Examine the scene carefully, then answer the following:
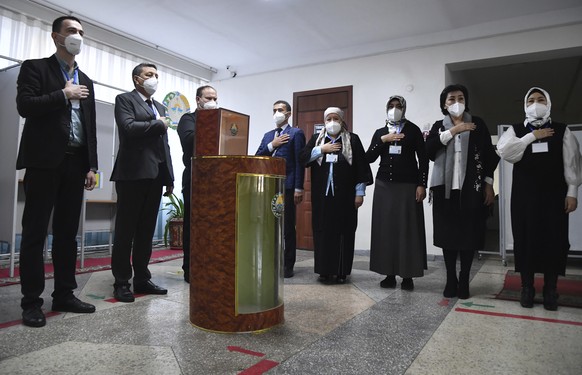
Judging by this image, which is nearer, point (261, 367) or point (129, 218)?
point (261, 367)

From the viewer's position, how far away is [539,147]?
7.86ft

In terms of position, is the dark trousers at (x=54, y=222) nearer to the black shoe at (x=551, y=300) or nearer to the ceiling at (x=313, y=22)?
the black shoe at (x=551, y=300)

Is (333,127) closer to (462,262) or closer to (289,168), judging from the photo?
(289,168)

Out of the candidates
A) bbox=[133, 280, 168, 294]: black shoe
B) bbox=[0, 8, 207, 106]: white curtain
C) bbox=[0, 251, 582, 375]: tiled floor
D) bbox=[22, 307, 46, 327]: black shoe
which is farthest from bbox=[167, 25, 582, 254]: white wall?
bbox=[22, 307, 46, 327]: black shoe

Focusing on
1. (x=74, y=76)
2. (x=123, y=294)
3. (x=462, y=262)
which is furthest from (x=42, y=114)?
(x=462, y=262)

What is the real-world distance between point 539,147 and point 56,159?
2.73 metres

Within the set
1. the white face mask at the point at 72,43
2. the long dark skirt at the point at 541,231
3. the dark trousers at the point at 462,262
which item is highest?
the white face mask at the point at 72,43

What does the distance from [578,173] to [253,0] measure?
3.49 meters

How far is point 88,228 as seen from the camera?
436 cm

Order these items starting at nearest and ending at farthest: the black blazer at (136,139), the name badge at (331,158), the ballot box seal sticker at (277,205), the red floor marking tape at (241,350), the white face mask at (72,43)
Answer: the red floor marking tape at (241,350) < the ballot box seal sticker at (277,205) < the white face mask at (72,43) < the black blazer at (136,139) < the name badge at (331,158)

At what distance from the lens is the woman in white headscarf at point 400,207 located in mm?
2842

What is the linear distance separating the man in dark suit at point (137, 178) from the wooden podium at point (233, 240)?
Result: 27.6 inches

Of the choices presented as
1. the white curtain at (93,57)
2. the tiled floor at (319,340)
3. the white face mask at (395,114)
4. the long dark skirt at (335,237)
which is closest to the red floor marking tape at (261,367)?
the tiled floor at (319,340)

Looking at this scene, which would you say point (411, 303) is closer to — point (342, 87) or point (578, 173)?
point (578, 173)
